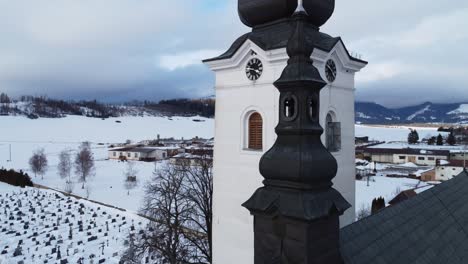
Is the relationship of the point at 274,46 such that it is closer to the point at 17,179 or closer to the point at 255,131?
the point at 255,131

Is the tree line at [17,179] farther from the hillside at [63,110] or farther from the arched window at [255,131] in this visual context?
the hillside at [63,110]

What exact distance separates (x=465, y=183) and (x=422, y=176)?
120 feet

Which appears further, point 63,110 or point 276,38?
point 63,110

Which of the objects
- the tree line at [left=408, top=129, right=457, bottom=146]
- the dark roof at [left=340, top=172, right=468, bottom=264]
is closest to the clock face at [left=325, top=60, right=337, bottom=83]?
the dark roof at [left=340, top=172, right=468, bottom=264]

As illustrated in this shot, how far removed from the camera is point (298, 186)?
407cm

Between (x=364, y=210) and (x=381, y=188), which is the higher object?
(x=364, y=210)

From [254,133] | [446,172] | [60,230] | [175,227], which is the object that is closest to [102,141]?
[60,230]

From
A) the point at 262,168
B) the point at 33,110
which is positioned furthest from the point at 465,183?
the point at 33,110

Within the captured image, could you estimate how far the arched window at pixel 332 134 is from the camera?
960 centimetres

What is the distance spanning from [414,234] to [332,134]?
10.4 feet

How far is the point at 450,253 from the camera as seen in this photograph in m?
7.78

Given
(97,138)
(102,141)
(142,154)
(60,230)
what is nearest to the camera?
(60,230)

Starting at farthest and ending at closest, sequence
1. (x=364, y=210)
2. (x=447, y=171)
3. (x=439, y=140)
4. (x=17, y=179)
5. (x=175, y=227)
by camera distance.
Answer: (x=439, y=140)
(x=17, y=179)
(x=447, y=171)
(x=364, y=210)
(x=175, y=227)

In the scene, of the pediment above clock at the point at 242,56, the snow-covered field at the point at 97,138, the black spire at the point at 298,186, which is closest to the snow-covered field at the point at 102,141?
the snow-covered field at the point at 97,138
